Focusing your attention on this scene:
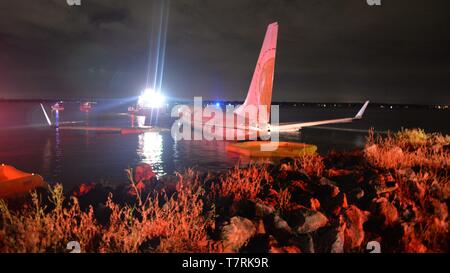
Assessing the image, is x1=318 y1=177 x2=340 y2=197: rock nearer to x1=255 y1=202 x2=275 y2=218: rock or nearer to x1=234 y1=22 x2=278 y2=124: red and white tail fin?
x1=255 y1=202 x2=275 y2=218: rock

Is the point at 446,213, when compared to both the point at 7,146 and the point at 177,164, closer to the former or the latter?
the point at 177,164

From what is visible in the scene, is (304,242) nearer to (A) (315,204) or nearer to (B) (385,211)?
(A) (315,204)

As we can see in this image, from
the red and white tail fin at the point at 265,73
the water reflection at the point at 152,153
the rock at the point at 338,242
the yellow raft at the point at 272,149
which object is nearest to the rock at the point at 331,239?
the rock at the point at 338,242

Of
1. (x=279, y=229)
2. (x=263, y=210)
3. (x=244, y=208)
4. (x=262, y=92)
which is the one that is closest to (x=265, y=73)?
(x=262, y=92)

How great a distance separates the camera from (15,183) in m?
11.4

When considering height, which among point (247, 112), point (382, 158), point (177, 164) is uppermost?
point (247, 112)

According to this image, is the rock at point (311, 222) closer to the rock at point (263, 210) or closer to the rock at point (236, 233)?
the rock at point (263, 210)

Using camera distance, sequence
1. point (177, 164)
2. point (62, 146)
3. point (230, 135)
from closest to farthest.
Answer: point (177, 164), point (62, 146), point (230, 135)

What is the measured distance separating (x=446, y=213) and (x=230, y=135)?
1051 inches

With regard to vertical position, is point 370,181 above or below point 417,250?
above

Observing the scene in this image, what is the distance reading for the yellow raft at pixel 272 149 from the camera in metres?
21.4
